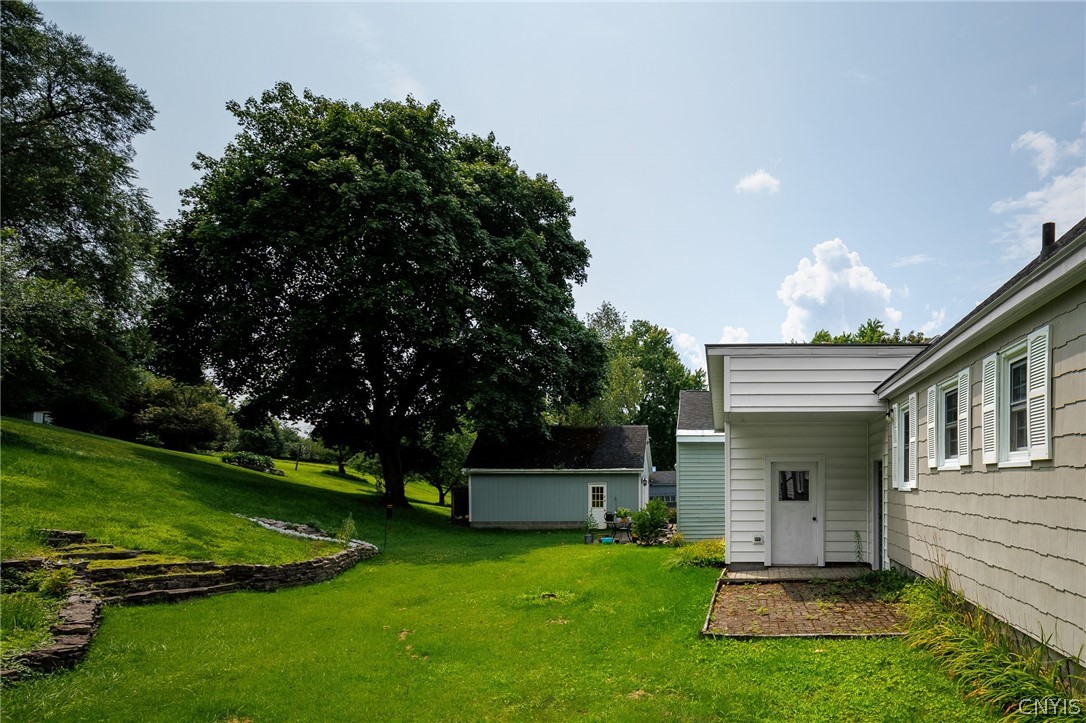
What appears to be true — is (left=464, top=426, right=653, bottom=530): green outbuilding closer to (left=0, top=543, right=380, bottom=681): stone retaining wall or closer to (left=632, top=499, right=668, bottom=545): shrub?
(left=632, top=499, right=668, bottom=545): shrub

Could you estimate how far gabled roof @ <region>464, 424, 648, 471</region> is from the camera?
2827cm

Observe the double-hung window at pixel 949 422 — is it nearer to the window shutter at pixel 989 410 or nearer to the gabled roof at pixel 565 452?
the window shutter at pixel 989 410

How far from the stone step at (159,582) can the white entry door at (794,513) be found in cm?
1006

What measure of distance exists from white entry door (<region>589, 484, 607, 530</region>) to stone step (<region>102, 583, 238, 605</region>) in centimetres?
1759

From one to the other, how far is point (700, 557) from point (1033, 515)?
8.87m

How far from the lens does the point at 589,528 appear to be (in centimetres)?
2369

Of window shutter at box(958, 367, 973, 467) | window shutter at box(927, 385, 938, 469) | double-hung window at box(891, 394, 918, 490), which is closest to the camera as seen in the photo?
window shutter at box(958, 367, 973, 467)

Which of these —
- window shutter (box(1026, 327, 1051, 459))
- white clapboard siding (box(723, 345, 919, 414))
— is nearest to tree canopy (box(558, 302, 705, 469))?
white clapboard siding (box(723, 345, 919, 414))

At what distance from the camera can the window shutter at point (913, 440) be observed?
9.08 meters

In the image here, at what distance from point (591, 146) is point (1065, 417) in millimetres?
13264

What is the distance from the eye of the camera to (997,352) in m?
6.20

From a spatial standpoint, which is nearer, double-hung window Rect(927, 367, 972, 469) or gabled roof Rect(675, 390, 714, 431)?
double-hung window Rect(927, 367, 972, 469)

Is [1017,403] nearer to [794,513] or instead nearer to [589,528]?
[794,513]

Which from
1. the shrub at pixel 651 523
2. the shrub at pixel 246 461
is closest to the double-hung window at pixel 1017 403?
the shrub at pixel 651 523
